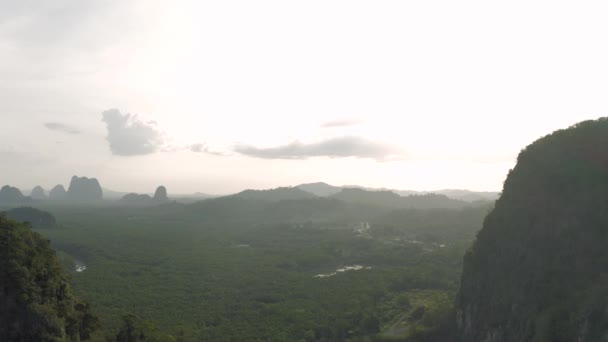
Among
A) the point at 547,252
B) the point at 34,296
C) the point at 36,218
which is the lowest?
the point at 36,218

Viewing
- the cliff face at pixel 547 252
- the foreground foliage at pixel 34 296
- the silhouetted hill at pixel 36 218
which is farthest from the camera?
the silhouetted hill at pixel 36 218

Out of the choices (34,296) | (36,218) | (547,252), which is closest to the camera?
(34,296)

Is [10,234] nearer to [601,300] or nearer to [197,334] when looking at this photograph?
[197,334]

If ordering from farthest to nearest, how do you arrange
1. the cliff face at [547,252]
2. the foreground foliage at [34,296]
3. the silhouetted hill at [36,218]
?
the silhouetted hill at [36,218], the cliff face at [547,252], the foreground foliage at [34,296]

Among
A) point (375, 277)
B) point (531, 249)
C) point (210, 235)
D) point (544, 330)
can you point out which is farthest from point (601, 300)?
point (210, 235)

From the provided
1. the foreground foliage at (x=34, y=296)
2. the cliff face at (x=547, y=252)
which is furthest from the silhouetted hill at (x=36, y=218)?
the cliff face at (x=547, y=252)

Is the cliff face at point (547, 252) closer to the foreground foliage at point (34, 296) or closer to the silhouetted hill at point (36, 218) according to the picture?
the foreground foliage at point (34, 296)

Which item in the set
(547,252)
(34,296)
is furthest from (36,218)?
(547,252)

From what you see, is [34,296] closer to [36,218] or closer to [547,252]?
[547,252]
